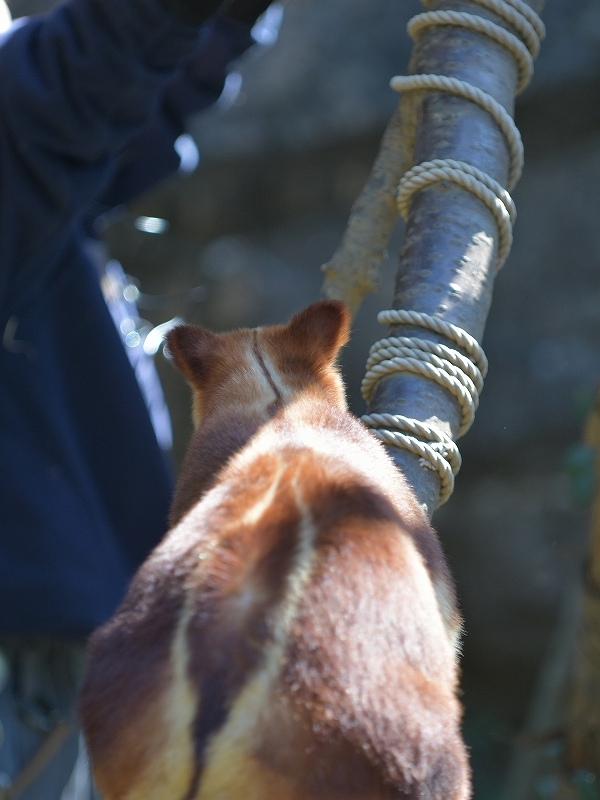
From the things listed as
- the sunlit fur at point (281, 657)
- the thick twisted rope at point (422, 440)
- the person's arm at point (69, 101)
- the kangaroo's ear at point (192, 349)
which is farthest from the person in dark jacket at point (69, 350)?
the sunlit fur at point (281, 657)

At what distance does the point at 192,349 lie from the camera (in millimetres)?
988

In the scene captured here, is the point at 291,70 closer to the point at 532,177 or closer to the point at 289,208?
the point at 289,208

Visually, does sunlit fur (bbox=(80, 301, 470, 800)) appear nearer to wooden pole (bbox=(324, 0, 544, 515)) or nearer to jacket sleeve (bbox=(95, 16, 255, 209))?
wooden pole (bbox=(324, 0, 544, 515))

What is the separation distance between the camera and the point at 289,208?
4.55 meters

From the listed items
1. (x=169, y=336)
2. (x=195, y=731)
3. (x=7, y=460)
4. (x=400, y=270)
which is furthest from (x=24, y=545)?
(x=195, y=731)

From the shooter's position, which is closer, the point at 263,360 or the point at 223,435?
the point at 223,435

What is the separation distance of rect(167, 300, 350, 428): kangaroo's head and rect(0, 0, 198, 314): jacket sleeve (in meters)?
0.63

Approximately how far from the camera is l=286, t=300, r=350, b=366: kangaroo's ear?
0.97 meters

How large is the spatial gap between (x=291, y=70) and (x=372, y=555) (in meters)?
4.17

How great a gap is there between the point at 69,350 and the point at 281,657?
140cm

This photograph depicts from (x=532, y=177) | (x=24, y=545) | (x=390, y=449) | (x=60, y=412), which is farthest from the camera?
(x=532, y=177)

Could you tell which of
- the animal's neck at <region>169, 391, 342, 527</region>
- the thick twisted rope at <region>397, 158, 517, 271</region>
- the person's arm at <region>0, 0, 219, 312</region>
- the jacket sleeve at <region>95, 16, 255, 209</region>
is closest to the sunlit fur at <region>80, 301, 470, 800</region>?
the animal's neck at <region>169, 391, 342, 527</region>

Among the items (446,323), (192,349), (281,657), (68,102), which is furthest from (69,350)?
(281,657)

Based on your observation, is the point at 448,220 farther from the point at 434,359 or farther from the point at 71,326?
the point at 71,326
